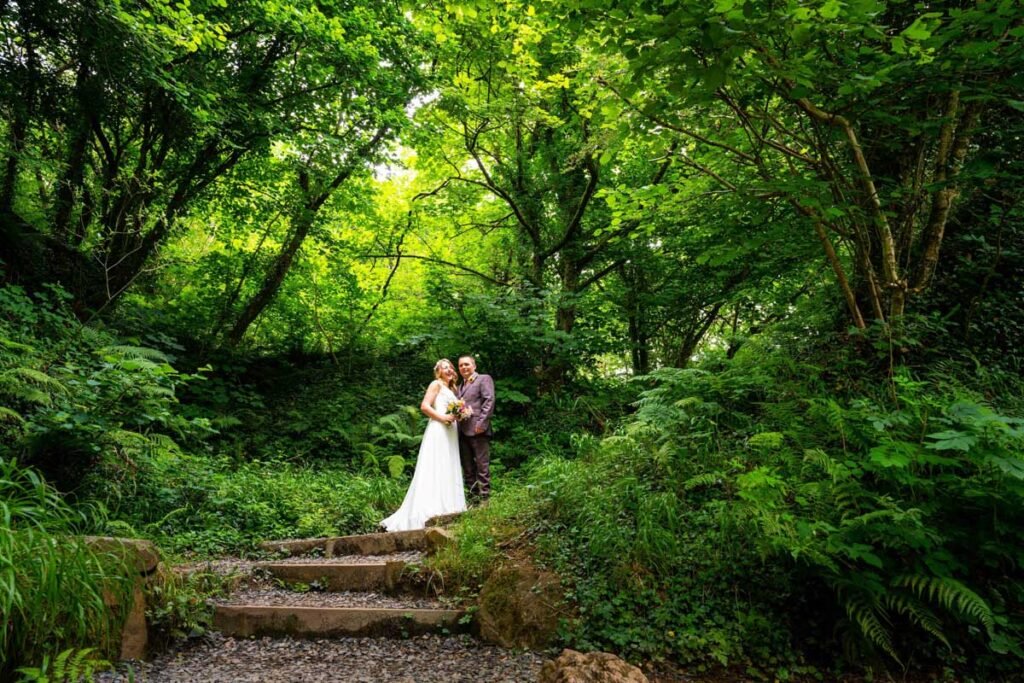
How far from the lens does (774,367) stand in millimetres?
5945

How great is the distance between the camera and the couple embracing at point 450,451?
278 inches

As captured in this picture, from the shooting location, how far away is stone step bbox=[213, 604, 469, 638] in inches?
163

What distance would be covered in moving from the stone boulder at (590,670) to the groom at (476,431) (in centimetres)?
456

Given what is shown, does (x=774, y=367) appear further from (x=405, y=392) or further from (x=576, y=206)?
(x=405, y=392)

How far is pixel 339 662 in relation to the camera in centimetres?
381

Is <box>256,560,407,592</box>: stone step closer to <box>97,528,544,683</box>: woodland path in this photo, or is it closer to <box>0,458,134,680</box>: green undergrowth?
<box>97,528,544,683</box>: woodland path

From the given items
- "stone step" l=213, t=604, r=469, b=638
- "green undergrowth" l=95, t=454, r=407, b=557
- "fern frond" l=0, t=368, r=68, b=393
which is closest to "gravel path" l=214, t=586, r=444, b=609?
"stone step" l=213, t=604, r=469, b=638

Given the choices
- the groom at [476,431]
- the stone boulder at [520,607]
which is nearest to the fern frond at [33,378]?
the groom at [476,431]

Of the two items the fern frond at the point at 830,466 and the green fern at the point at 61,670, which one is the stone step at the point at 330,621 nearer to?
the green fern at the point at 61,670

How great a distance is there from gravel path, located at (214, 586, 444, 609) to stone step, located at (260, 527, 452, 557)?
35.3 inches

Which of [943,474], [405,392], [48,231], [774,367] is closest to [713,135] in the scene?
[774,367]

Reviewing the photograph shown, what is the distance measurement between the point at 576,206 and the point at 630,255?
1.64 meters

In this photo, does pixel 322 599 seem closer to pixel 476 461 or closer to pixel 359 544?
pixel 359 544

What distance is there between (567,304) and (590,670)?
27.6 feet
